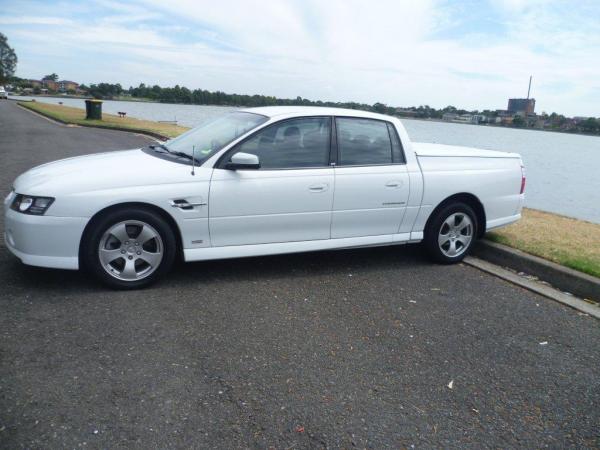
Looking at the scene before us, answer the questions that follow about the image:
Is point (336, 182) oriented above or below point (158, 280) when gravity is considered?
above

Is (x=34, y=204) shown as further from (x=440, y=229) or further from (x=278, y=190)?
(x=440, y=229)

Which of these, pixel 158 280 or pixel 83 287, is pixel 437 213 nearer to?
pixel 158 280

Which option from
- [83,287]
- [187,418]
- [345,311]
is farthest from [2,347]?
[345,311]

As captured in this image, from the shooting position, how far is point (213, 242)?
484 centimetres

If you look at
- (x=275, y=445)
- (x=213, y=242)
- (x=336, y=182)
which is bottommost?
(x=275, y=445)

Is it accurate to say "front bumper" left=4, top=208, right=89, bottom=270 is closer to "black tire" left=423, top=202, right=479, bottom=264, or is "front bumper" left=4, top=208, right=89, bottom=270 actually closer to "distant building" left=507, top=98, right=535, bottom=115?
"black tire" left=423, top=202, right=479, bottom=264

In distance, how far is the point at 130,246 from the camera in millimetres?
4551

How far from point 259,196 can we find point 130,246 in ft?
4.02

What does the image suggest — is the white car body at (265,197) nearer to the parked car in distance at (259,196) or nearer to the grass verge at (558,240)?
the parked car in distance at (259,196)

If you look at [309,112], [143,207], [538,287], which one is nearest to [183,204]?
[143,207]

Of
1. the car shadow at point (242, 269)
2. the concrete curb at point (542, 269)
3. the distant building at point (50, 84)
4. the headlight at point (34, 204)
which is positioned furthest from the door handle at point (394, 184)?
the distant building at point (50, 84)

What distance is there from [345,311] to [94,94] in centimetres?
4438

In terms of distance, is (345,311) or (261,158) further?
(261,158)

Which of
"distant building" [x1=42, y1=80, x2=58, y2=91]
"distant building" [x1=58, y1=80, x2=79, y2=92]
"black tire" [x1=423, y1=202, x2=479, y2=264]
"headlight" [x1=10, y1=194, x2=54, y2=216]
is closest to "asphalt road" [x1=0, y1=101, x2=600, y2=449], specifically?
"black tire" [x1=423, y1=202, x2=479, y2=264]
